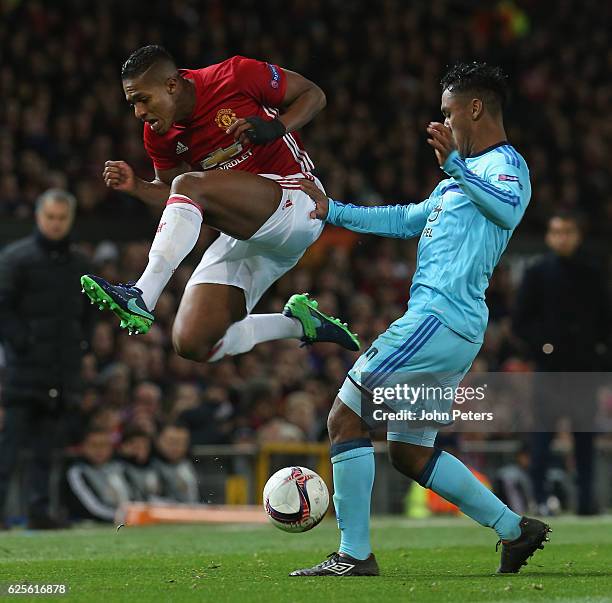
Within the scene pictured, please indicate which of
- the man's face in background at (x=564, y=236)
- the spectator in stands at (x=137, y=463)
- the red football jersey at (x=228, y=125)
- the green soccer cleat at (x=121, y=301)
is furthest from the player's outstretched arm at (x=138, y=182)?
the man's face in background at (x=564, y=236)

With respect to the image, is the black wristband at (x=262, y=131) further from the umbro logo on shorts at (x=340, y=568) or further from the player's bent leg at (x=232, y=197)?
the umbro logo on shorts at (x=340, y=568)

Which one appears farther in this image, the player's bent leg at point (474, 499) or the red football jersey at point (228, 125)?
the red football jersey at point (228, 125)

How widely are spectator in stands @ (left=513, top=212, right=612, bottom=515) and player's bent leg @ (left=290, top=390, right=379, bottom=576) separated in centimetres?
538

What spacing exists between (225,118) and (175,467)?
5.33 metres

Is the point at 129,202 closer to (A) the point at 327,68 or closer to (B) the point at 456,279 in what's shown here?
(A) the point at 327,68

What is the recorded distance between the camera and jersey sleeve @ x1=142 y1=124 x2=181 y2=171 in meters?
6.76

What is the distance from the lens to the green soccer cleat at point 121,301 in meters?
5.64

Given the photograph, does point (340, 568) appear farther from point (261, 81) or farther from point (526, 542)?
point (261, 81)

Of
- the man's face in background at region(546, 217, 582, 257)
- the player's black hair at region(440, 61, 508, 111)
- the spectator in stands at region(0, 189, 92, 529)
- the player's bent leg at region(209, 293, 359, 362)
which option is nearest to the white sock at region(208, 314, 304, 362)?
the player's bent leg at region(209, 293, 359, 362)

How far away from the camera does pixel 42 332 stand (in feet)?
32.2

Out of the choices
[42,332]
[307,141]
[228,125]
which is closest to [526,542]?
[228,125]

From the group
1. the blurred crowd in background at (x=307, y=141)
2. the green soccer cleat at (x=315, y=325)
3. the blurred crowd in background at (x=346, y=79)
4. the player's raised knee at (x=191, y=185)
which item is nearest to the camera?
the player's raised knee at (x=191, y=185)

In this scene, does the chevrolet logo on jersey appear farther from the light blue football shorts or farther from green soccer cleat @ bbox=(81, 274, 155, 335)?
the light blue football shorts

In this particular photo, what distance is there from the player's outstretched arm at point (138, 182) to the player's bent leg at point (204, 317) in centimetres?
49
